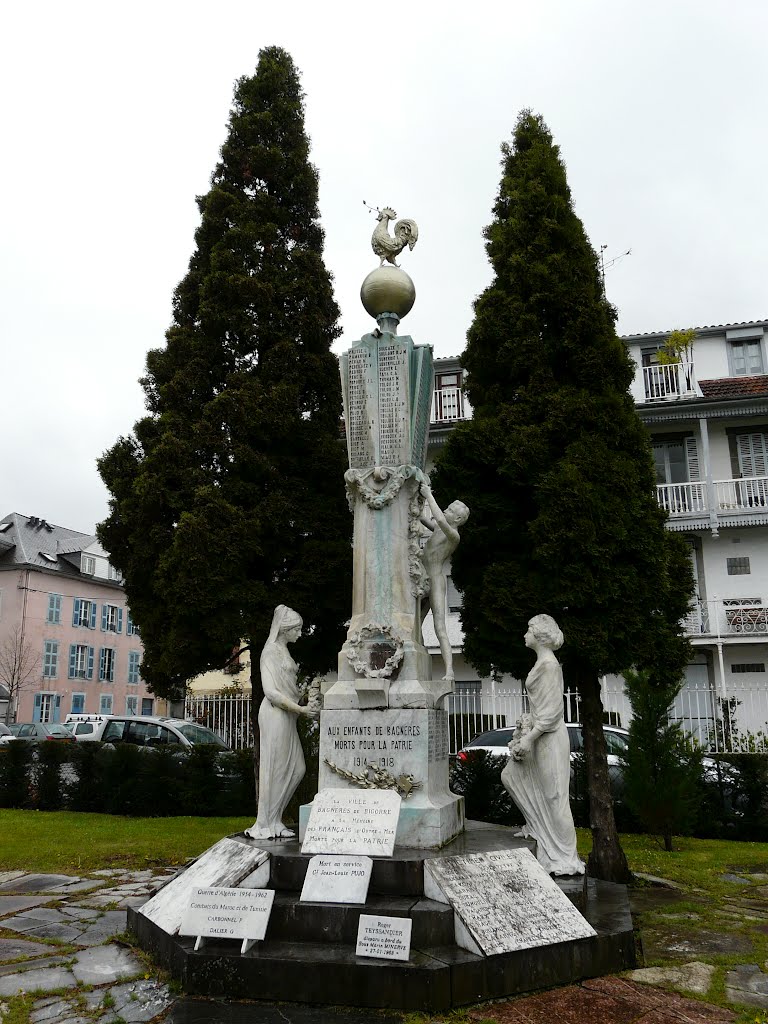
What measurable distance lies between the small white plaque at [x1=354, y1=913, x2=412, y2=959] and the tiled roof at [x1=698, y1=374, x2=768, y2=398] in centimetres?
1913

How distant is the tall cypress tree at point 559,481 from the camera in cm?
863

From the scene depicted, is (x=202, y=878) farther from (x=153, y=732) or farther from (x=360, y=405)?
(x=153, y=732)

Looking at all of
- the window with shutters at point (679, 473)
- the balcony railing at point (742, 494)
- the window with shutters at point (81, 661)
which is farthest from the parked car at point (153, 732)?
the window with shutters at point (81, 661)

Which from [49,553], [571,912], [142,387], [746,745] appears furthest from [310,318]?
[49,553]

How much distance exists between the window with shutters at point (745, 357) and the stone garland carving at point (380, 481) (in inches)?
806

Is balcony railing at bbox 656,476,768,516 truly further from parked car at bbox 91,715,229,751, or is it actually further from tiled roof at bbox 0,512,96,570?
tiled roof at bbox 0,512,96,570

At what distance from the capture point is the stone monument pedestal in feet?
20.7

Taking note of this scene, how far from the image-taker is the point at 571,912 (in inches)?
212

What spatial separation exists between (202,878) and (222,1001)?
1.16m

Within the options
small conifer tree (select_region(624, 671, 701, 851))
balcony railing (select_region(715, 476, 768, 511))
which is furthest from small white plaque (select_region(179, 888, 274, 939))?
balcony railing (select_region(715, 476, 768, 511))

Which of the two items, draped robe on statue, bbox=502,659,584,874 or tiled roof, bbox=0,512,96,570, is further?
tiled roof, bbox=0,512,96,570

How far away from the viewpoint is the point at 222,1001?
474 cm

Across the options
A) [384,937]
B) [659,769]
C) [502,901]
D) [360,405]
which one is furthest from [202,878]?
[659,769]

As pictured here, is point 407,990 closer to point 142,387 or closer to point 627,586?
point 627,586
